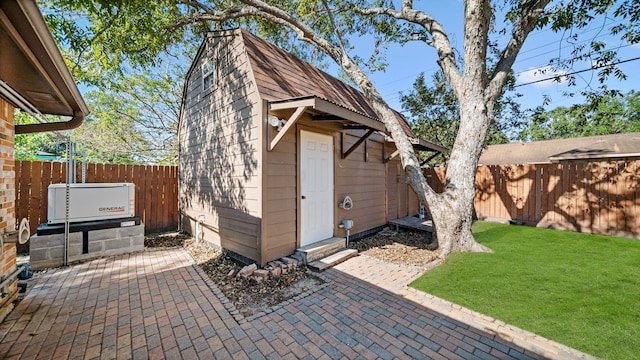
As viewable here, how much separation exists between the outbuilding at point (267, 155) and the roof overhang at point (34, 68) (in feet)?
7.20

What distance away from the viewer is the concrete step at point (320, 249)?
4.24m

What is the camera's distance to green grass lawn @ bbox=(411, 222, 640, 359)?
2412 mm

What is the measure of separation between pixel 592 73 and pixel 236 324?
30.3 feet

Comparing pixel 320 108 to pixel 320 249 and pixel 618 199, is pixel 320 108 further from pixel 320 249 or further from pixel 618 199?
pixel 618 199

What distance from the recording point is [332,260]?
434 centimetres

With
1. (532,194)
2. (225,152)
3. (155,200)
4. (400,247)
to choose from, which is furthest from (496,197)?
(155,200)

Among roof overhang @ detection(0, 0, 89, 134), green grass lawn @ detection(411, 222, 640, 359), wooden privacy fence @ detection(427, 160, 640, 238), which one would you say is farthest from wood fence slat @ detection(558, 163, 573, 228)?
roof overhang @ detection(0, 0, 89, 134)

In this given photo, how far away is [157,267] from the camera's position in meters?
4.23

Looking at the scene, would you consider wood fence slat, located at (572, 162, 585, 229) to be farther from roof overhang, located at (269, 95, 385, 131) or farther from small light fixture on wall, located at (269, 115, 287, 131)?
small light fixture on wall, located at (269, 115, 287, 131)

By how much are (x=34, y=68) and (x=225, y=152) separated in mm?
2923

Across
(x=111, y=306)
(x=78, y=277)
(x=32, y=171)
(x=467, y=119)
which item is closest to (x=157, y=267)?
(x=78, y=277)

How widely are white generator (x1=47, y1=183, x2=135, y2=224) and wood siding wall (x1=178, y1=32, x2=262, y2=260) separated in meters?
1.42

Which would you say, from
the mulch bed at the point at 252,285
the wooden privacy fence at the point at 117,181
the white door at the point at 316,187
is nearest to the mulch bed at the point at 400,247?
the white door at the point at 316,187

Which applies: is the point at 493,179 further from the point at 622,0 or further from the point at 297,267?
the point at 297,267
